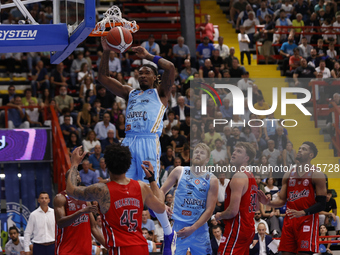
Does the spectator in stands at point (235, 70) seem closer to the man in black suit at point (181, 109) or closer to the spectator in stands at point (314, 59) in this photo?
the man in black suit at point (181, 109)

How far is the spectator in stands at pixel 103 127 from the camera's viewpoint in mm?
14538

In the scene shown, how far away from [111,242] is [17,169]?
28.1 ft

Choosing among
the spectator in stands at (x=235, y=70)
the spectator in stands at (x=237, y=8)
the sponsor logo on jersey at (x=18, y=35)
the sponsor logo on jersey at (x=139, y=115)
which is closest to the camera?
the sponsor logo on jersey at (x=18, y=35)

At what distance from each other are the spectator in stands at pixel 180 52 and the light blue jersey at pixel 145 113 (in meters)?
10.8

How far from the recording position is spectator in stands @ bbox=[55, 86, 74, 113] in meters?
15.5

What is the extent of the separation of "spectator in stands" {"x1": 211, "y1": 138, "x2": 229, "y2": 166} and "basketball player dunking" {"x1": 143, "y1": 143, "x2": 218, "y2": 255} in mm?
6750

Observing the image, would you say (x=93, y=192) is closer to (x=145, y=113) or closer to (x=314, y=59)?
(x=145, y=113)

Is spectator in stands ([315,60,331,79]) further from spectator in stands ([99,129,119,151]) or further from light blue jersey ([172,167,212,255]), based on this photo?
A: light blue jersey ([172,167,212,255])

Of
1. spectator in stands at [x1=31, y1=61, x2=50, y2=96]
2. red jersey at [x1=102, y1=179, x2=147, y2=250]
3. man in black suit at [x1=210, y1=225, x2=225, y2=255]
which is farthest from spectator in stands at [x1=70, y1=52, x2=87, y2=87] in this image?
red jersey at [x1=102, y1=179, x2=147, y2=250]

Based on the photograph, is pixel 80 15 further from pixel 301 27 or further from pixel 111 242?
pixel 301 27

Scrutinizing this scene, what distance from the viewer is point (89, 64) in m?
17.4

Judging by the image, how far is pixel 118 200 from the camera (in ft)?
18.1

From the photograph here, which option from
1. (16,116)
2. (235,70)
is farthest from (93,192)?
(235,70)

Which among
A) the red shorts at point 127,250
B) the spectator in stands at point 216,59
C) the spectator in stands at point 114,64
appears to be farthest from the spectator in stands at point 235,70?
the red shorts at point 127,250
